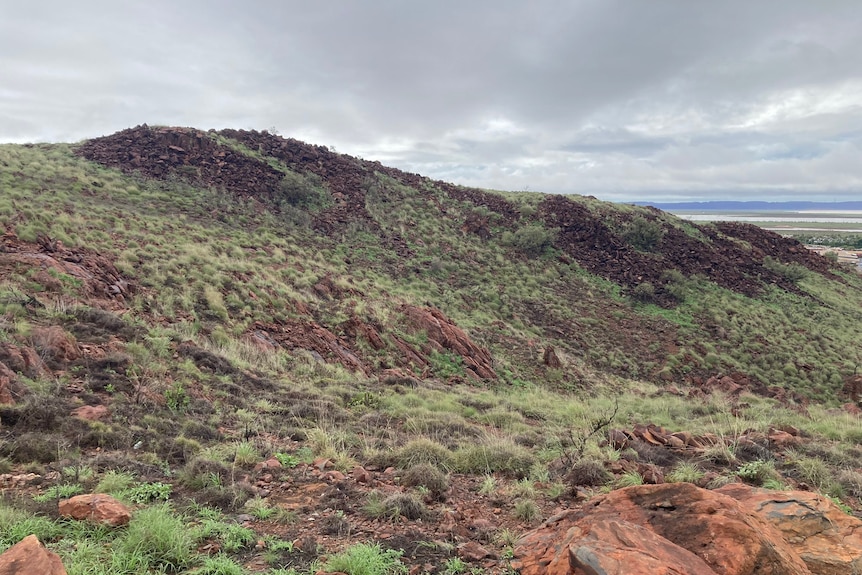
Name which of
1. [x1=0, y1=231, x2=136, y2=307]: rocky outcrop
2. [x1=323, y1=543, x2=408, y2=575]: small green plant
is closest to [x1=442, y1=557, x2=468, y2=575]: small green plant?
[x1=323, y1=543, x2=408, y2=575]: small green plant

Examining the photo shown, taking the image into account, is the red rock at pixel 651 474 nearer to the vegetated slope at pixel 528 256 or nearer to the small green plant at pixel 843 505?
the small green plant at pixel 843 505

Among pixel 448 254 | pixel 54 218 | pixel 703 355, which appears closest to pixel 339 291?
pixel 54 218

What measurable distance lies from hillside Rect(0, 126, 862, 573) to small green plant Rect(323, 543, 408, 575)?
227 mm

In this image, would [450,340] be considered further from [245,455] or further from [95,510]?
[95,510]

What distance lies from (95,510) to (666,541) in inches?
170

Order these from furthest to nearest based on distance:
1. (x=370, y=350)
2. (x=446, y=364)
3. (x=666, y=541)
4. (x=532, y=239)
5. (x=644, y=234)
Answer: (x=644, y=234) → (x=532, y=239) → (x=446, y=364) → (x=370, y=350) → (x=666, y=541)

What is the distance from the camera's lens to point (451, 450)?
6.31 m

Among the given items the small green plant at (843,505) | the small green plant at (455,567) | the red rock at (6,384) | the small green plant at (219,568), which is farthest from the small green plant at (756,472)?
the red rock at (6,384)

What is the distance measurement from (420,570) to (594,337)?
1798 centimetres

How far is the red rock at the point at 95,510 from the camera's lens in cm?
355

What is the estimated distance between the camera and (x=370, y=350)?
42.5 ft

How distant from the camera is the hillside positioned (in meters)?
4.75

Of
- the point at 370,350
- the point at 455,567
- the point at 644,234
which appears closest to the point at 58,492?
the point at 455,567

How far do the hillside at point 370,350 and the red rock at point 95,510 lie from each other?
0.16 metres
